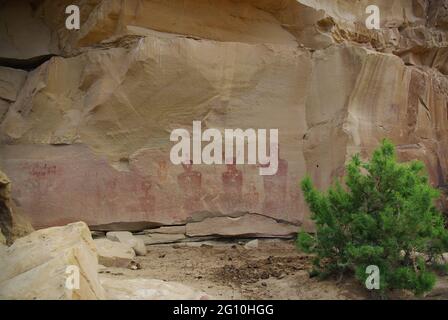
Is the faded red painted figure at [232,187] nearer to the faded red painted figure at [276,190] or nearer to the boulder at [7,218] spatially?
the faded red painted figure at [276,190]

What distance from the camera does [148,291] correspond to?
412cm

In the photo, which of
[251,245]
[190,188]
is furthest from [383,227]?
[190,188]

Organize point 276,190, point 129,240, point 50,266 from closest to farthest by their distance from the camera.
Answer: point 50,266, point 129,240, point 276,190

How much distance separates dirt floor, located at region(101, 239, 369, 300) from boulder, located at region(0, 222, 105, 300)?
105 centimetres

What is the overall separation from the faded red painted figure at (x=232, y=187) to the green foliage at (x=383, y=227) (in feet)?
7.61

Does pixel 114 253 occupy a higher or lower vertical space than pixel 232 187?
lower

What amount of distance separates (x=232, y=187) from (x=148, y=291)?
3.21 meters

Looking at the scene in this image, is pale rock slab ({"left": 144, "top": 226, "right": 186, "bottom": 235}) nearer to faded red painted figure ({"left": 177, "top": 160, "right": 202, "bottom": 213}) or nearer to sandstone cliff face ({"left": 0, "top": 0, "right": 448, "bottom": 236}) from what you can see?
sandstone cliff face ({"left": 0, "top": 0, "right": 448, "bottom": 236})

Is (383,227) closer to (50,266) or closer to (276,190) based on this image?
(50,266)

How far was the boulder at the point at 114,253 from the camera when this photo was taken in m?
5.60

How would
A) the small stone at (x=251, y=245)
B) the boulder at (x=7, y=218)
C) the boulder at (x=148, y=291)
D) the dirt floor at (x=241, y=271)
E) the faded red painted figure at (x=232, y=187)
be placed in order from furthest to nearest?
the faded red painted figure at (x=232, y=187) < the small stone at (x=251, y=245) < the boulder at (x=7, y=218) < the dirt floor at (x=241, y=271) < the boulder at (x=148, y=291)

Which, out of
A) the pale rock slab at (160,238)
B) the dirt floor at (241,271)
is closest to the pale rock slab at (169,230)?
the pale rock slab at (160,238)

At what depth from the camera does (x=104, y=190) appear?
6.97 meters

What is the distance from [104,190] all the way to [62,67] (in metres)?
1.89
